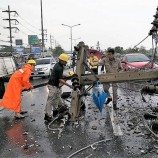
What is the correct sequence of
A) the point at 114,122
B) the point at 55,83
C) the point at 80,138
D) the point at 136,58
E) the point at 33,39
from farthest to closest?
the point at 33,39 → the point at 136,58 → the point at 55,83 → the point at 114,122 → the point at 80,138

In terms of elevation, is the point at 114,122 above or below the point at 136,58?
below

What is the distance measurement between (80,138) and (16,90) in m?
3.19

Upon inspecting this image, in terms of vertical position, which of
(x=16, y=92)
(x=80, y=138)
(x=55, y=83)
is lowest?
(x=80, y=138)

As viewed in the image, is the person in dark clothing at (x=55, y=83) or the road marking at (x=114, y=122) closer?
the road marking at (x=114, y=122)

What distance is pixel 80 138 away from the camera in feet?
22.3

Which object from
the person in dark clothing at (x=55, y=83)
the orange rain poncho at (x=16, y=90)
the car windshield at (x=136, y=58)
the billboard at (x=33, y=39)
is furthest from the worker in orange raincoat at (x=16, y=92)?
the billboard at (x=33, y=39)

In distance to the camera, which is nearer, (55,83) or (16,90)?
(55,83)

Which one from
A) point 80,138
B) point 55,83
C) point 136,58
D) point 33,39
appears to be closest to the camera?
point 80,138

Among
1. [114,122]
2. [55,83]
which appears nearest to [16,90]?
[55,83]

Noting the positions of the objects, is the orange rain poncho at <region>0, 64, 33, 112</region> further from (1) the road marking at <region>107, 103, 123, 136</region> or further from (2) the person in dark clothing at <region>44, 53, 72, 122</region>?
(1) the road marking at <region>107, 103, 123, 136</region>

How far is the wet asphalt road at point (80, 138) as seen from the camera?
5.83 metres

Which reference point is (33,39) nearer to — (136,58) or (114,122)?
(136,58)

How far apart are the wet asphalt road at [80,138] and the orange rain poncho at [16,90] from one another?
0.41 metres

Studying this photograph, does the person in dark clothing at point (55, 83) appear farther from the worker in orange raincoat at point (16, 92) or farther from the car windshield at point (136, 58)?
the car windshield at point (136, 58)
